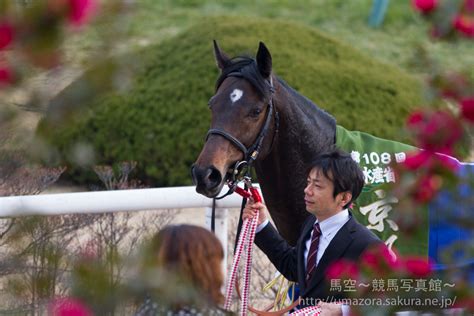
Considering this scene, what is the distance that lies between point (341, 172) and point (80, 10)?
5.73 ft

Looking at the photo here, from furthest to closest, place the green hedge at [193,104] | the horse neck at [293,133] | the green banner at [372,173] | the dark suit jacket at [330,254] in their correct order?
the green hedge at [193,104], the green banner at [372,173], the horse neck at [293,133], the dark suit jacket at [330,254]

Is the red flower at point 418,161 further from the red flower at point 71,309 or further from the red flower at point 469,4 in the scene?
the red flower at point 71,309

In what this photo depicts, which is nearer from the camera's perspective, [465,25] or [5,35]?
[5,35]

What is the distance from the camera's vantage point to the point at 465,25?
1547 millimetres

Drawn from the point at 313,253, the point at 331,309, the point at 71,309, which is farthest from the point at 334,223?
the point at 71,309

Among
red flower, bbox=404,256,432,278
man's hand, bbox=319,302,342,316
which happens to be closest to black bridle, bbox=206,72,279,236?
man's hand, bbox=319,302,342,316

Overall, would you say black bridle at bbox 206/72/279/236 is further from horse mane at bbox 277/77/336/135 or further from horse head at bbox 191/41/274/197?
horse mane at bbox 277/77/336/135

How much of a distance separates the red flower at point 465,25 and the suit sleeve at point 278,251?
5.65ft

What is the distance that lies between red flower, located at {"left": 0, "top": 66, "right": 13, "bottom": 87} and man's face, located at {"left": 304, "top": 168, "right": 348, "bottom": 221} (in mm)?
1682

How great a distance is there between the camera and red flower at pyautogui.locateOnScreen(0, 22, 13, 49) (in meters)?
1.32

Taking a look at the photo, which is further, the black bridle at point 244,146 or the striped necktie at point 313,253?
the black bridle at point 244,146

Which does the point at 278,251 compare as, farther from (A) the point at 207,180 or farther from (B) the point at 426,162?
(B) the point at 426,162

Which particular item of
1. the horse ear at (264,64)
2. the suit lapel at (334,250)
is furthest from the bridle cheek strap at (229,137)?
the suit lapel at (334,250)

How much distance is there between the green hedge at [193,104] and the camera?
21.2ft
